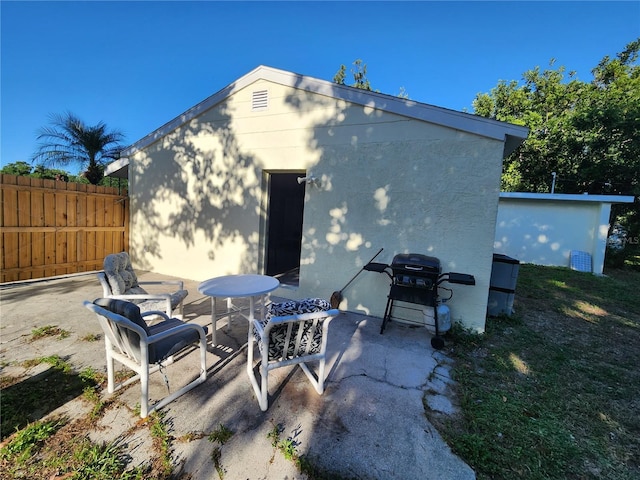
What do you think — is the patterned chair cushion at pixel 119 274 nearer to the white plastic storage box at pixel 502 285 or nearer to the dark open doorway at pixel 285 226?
the dark open doorway at pixel 285 226

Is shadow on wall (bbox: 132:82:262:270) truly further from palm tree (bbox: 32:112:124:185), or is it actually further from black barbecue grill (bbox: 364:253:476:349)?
palm tree (bbox: 32:112:124:185)

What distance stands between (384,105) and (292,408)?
13.3 feet

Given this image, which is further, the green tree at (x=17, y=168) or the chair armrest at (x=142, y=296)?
the green tree at (x=17, y=168)

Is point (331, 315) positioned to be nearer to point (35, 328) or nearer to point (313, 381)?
point (313, 381)

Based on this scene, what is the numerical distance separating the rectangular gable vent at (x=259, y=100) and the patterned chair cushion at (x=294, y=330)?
4060mm

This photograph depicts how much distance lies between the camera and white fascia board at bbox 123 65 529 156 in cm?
336

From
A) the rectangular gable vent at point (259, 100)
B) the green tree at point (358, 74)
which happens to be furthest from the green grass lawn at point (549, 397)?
the green tree at point (358, 74)

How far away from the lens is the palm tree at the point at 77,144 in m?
8.38

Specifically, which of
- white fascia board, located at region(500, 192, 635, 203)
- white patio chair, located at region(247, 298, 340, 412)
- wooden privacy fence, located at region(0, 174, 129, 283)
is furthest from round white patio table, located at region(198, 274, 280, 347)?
white fascia board, located at region(500, 192, 635, 203)

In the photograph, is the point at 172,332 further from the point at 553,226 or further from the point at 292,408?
the point at 553,226

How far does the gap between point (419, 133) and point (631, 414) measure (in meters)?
3.66

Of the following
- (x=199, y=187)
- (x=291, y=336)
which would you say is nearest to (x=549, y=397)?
(x=291, y=336)

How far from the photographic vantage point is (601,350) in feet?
11.3

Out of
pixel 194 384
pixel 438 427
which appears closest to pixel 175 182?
pixel 194 384
